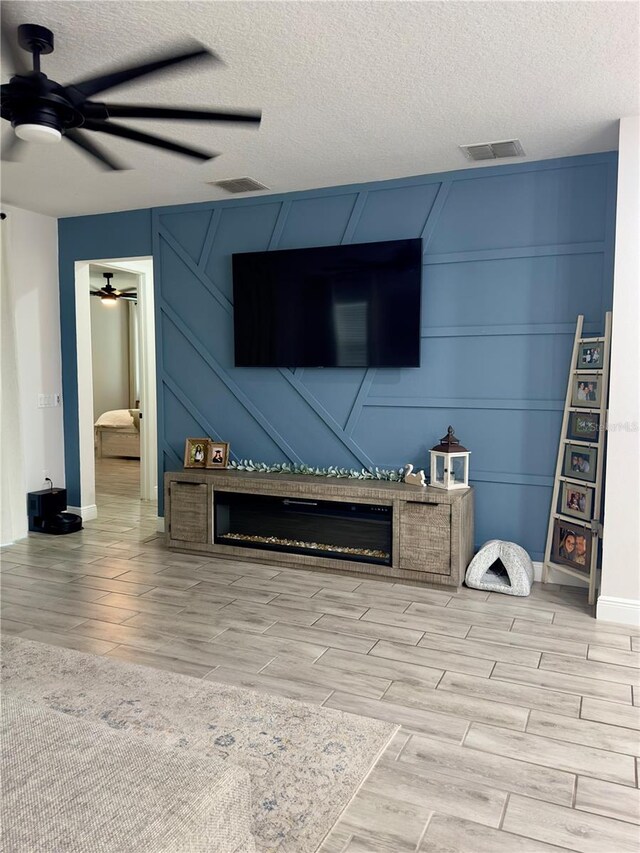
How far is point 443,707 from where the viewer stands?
2.70 meters

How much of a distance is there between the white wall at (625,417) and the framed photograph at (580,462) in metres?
0.31

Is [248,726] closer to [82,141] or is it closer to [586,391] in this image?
[586,391]

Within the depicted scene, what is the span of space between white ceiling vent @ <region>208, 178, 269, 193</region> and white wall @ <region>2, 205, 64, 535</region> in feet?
6.25

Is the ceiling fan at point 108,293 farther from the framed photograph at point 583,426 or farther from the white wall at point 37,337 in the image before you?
the framed photograph at point 583,426

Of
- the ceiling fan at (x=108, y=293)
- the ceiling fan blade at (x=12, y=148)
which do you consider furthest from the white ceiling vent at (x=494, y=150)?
the ceiling fan at (x=108, y=293)

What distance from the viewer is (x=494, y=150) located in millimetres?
3914

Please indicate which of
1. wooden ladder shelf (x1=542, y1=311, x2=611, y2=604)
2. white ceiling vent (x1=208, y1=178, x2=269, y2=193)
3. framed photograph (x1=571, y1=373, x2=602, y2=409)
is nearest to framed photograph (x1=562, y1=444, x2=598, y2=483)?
wooden ladder shelf (x1=542, y1=311, x2=611, y2=604)

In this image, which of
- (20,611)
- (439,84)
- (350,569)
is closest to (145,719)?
(20,611)

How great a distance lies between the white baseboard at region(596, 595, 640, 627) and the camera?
359cm

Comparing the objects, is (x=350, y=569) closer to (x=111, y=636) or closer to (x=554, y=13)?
(x=111, y=636)

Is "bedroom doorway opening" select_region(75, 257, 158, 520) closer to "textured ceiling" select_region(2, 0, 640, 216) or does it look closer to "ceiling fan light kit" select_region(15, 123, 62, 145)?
"textured ceiling" select_region(2, 0, 640, 216)

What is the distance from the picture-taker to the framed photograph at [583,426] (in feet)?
12.9

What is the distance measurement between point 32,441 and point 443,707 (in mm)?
4334

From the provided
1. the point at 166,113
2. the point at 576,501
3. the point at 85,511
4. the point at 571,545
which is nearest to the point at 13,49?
the point at 166,113
